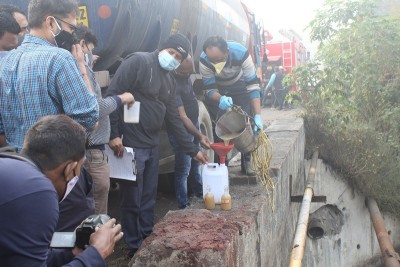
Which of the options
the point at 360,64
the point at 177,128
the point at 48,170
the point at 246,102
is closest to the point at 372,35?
the point at 360,64

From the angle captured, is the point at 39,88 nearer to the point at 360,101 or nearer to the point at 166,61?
the point at 166,61

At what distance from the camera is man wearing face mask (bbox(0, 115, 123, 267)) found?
140 centimetres

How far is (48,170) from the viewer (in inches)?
65.9

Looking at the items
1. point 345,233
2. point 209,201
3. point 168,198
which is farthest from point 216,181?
point 345,233

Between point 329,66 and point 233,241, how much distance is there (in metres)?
5.66

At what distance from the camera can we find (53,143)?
1.66 metres

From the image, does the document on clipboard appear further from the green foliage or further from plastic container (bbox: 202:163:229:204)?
Answer: the green foliage

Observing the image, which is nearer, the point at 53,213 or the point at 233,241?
the point at 53,213

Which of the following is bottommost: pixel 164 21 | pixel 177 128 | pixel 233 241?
pixel 233 241

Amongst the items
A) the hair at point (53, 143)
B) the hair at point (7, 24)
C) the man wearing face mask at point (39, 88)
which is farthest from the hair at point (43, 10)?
the hair at point (53, 143)

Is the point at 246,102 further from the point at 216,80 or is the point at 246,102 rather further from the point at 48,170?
the point at 48,170

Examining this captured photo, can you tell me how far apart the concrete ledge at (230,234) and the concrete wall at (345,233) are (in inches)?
99.7

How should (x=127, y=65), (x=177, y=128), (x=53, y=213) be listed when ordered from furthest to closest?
(x=177, y=128)
(x=127, y=65)
(x=53, y=213)

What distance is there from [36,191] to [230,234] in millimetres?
1161
